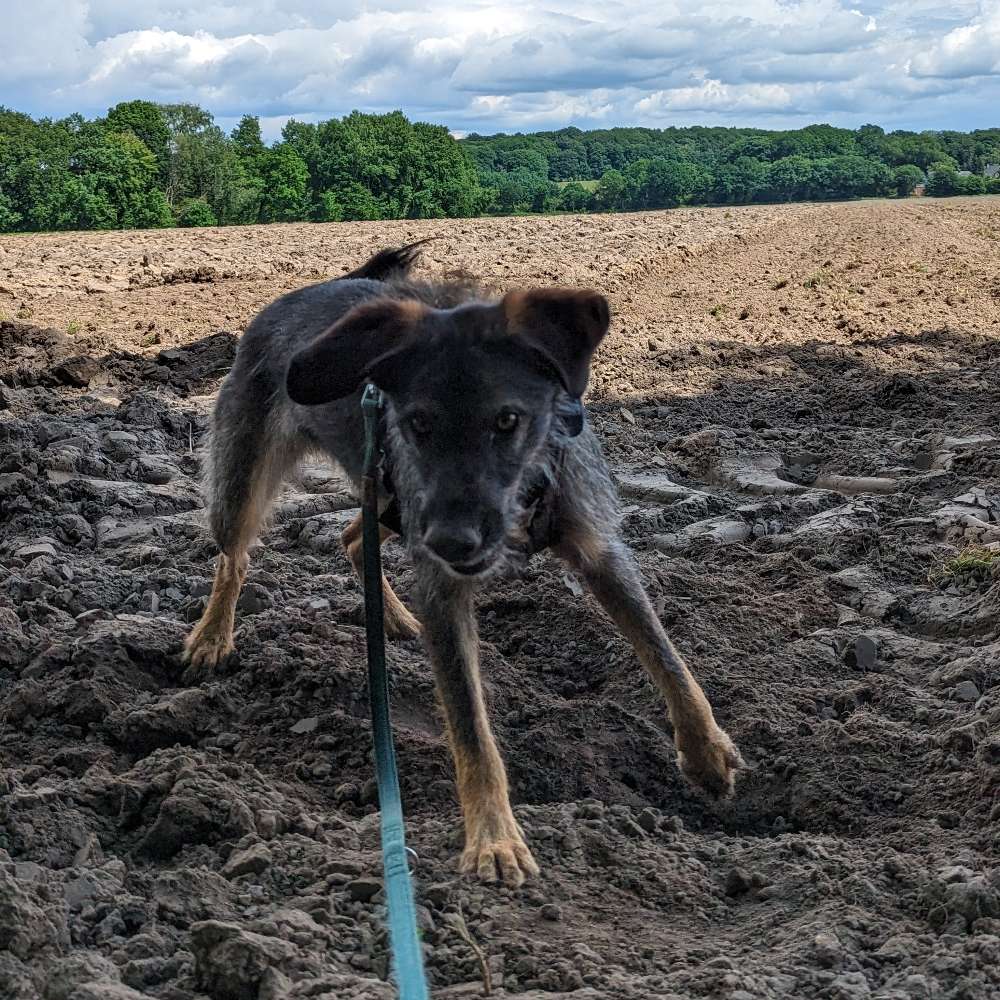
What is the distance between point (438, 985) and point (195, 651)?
2.70 m

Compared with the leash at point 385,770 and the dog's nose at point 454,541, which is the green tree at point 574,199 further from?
the dog's nose at point 454,541

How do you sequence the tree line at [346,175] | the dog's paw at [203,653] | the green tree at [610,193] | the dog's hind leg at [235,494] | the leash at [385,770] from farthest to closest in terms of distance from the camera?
the green tree at [610,193] → the tree line at [346,175] → the dog's hind leg at [235,494] → the dog's paw at [203,653] → the leash at [385,770]

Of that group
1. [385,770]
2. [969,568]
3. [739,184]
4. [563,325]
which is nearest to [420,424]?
[563,325]

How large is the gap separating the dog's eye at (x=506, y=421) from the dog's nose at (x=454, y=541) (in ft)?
1.20

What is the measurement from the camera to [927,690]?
543 centimetres

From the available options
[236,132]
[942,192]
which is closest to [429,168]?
[236,132]

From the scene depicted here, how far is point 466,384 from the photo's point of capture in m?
3.95

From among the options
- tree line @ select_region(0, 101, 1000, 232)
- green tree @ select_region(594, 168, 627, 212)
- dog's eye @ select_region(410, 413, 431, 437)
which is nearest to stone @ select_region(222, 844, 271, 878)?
dog's eye @ select_region(410, 413, 431, 437)

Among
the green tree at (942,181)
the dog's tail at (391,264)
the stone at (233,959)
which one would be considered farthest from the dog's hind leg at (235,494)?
the green tree at (942,181)

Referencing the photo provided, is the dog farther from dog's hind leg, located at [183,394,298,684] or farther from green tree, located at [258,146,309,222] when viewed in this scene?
green tree, located at [258,146,309,222]

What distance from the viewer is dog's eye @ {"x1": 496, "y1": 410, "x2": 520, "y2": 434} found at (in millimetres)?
3959

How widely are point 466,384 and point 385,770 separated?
1189 millimetres

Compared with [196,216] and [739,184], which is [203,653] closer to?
[196,216]

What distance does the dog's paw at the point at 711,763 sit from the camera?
4.69 metres
